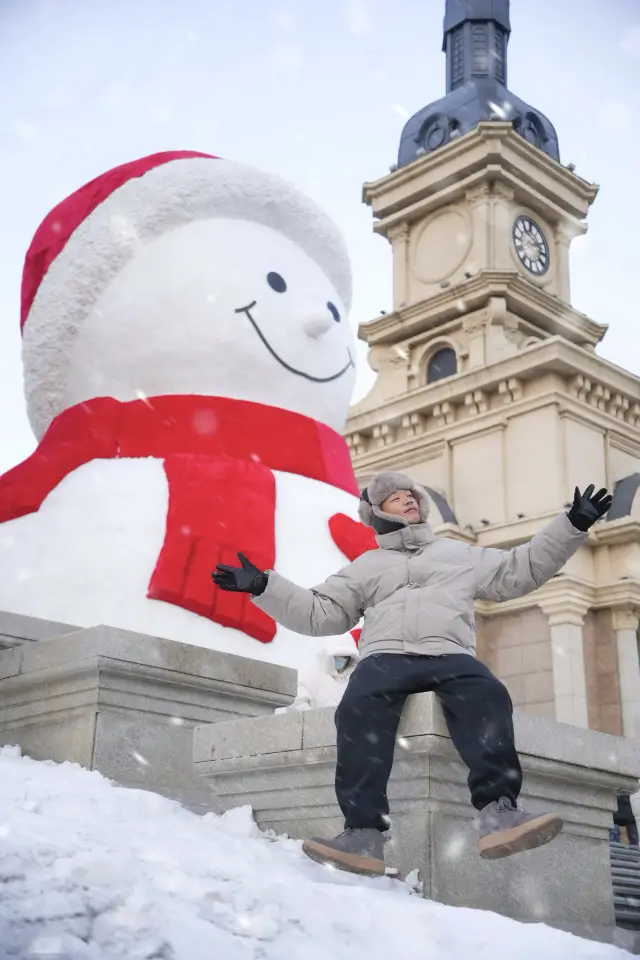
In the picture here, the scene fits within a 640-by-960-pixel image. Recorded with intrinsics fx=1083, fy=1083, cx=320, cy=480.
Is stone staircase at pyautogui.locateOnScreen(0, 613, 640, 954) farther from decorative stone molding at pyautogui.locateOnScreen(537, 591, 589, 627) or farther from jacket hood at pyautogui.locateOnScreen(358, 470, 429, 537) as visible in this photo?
decorative stone molding at pyautogui.locateOnScreen(537, 591, 589, 627)

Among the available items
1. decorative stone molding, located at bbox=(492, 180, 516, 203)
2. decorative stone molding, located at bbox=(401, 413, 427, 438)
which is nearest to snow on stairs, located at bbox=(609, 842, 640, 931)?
decorative stone molding, located at bbox=(401, 413, 427, 438)

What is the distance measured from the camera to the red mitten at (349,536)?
5.01 m

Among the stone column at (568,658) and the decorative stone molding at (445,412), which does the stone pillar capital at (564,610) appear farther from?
the decorative stone molding at (445,412)

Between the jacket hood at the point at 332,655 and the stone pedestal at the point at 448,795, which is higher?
the jacket hood at the point at 332,655

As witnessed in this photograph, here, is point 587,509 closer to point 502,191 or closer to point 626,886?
point 626,886

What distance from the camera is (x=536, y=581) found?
348 cm

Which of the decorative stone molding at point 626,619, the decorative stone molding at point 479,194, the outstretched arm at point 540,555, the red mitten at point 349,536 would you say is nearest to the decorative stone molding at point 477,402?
the decorative stone molding at point 626,619

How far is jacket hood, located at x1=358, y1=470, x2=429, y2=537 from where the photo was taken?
11.9 feet

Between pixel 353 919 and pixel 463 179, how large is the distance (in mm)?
19438

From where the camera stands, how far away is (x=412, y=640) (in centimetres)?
334

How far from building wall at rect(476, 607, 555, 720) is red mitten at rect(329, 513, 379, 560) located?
983 cm

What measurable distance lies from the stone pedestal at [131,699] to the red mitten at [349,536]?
75 centimetres

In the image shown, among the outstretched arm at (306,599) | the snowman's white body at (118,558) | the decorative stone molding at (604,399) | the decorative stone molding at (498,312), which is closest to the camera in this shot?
the outstretched arm at (306,599)

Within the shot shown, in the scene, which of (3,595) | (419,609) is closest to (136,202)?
(3,595)
